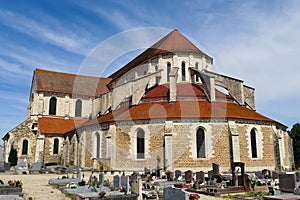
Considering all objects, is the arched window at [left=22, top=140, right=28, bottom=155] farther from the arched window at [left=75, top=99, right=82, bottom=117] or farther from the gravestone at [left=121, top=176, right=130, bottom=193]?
the gravestone at [left=121, top=176, right=130, bottom=193]

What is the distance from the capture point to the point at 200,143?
70.9 ft

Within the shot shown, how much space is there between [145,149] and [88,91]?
1938 centimetres

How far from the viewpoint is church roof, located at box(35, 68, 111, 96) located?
3655cm

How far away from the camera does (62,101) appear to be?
3659 centimetres

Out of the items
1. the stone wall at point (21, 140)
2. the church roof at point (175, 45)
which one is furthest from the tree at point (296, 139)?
the stone wall at point (21, 140)

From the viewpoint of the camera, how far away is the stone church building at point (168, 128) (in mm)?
21281

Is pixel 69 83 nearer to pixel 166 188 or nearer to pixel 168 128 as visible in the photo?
pixel 168 128

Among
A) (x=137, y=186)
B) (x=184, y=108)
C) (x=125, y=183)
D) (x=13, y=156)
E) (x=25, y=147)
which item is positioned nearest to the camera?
(x=137, y=186)

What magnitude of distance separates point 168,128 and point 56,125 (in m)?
18.0

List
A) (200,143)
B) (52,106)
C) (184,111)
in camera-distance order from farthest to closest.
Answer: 1. (52,106)
2. (184,111)
3. (200,143)

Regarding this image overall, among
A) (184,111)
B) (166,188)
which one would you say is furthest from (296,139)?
(166,188)

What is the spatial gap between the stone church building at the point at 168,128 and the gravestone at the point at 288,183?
8891 mm

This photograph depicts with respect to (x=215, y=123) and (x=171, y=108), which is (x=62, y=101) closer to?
(x=171, y=108)

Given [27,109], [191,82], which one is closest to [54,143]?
[27,109]
